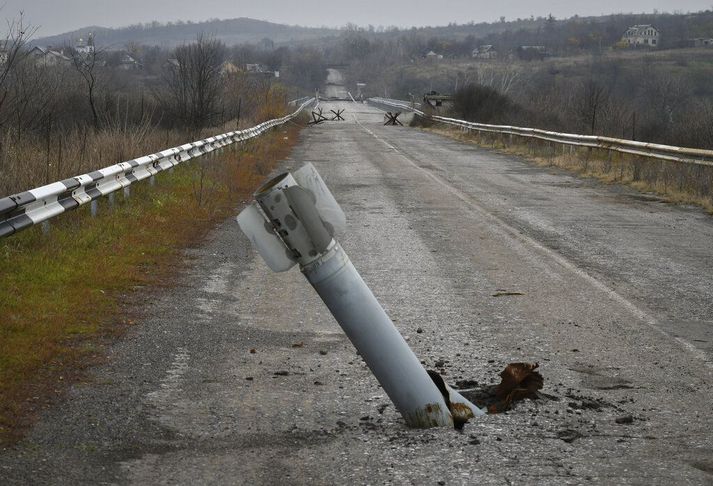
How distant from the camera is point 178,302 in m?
8.73

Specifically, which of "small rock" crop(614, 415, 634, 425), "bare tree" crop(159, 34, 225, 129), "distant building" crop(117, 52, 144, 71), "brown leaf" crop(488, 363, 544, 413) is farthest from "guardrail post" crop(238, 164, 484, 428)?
"distant building" crop(117, 52, 144, 71)

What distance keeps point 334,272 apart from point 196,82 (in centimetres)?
2612

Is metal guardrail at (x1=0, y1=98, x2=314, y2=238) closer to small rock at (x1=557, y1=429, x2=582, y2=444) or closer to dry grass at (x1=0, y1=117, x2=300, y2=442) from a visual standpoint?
dry grass at (x1=0, y1=117, x2=300, y2=442)

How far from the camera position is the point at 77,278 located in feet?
29.6

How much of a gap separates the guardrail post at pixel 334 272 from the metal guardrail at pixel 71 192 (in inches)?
180

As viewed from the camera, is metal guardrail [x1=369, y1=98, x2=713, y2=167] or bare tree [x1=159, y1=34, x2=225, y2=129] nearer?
metal guardrail [x1=369, y1=98, x2=713, y2=167]

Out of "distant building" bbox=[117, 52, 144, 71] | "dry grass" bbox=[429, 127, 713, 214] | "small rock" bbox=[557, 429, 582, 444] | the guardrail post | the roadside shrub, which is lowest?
"distant building" bbox=[117, 52, 144, 71]

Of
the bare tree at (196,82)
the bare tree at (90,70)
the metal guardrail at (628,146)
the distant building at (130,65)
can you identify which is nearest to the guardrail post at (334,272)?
the metal guardrail at (628,146)

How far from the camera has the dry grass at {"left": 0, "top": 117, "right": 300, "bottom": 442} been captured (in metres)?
6.14

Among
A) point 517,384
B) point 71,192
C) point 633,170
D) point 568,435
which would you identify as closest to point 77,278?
point 71,192

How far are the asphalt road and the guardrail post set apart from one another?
0.17 meters

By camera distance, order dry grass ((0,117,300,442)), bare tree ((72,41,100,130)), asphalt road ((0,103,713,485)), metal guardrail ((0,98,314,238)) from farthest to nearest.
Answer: bare tree ((72,41,100,130)), metal guardrail ((0,98,314,238)), dry grass ((0,117,300,442)), asphalt road ((0,103,713,485))

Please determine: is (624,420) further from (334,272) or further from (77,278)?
(77,278)

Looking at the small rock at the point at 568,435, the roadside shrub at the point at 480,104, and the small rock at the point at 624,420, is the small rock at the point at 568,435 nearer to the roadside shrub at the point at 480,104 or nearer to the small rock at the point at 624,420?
the small rock at the point at 624,420
